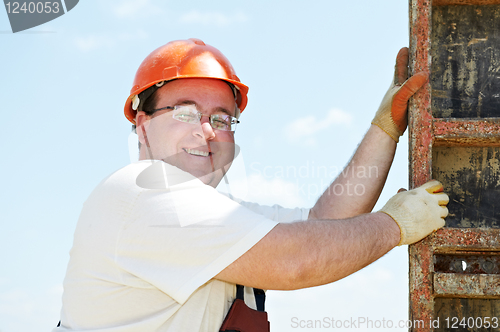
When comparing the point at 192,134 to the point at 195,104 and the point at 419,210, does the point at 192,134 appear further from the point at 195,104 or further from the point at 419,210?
the point at 419,210

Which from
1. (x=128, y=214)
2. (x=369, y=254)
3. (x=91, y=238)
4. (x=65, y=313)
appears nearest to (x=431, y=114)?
(x=369, y=254)

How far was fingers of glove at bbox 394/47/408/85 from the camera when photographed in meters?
3.10

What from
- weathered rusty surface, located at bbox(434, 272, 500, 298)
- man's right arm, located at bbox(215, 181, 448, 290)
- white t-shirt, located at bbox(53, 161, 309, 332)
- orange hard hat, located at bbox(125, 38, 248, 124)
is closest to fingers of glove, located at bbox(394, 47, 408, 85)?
man's right arm, located at bbox(215, 181, 448, 290)

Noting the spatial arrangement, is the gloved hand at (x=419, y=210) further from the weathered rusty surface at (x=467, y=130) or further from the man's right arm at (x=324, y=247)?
the weathered rusty surface at (x=467, y=130)

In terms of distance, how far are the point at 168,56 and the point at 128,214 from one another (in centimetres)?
146

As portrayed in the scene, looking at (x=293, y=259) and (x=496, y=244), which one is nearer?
(x=293, y=259)

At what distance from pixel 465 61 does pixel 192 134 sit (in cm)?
178

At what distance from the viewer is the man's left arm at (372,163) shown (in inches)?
→ 122

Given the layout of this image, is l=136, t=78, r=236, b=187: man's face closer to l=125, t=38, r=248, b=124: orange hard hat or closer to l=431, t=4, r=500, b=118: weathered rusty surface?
l=125, t=38, r=248, b=124: orange hard hat

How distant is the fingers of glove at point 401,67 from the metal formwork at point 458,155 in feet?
0.86

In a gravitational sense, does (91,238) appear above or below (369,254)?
above

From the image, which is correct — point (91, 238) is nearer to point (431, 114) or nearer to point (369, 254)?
point (369, 254)

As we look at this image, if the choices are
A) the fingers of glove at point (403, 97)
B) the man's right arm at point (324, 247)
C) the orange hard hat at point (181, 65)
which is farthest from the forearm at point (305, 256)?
the orange hard hat at point (181, 65)

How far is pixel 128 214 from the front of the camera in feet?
7.55
